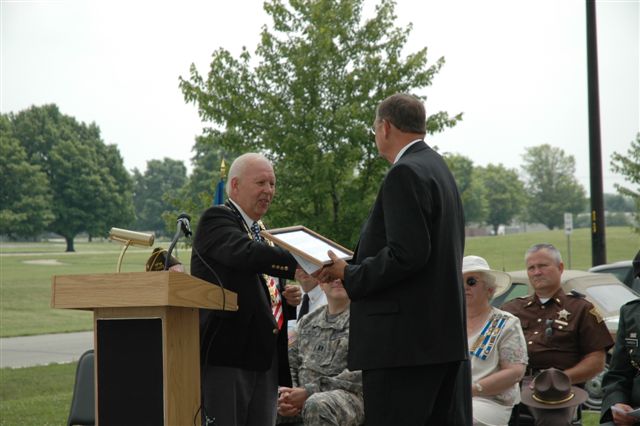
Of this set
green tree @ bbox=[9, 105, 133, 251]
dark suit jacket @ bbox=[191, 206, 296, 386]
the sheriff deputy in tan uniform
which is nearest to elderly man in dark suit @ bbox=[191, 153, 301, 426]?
dark suit jacket @ bbox=[191, 206, 296, 386]

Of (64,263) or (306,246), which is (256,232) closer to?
(306,246)

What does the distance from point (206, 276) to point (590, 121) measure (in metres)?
11.2

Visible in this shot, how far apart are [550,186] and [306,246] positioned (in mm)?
115350

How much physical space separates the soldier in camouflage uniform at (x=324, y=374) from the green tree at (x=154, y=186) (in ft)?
251

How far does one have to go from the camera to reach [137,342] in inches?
155

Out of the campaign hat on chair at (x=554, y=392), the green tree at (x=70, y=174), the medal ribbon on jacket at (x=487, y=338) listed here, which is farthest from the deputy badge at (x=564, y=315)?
the green tree at (x=70, y=174)

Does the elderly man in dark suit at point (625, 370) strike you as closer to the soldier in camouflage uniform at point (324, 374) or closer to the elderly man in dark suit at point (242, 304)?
the soldier in camouflage uniform at point (324, 374)

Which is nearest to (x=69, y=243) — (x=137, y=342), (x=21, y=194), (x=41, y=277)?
(x=21, y=194)

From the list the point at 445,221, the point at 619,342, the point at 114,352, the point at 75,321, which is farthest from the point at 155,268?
the point at 75,321

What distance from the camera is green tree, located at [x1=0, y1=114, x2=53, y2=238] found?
50.7 meters

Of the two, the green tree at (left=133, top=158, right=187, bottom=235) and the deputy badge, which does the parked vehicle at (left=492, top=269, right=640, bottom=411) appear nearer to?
the deputy badge

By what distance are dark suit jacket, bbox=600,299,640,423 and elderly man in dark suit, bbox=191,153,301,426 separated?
193 centimetres

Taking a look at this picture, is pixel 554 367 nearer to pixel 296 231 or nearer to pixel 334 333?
pixel 334 333

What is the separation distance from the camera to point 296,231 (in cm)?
460
